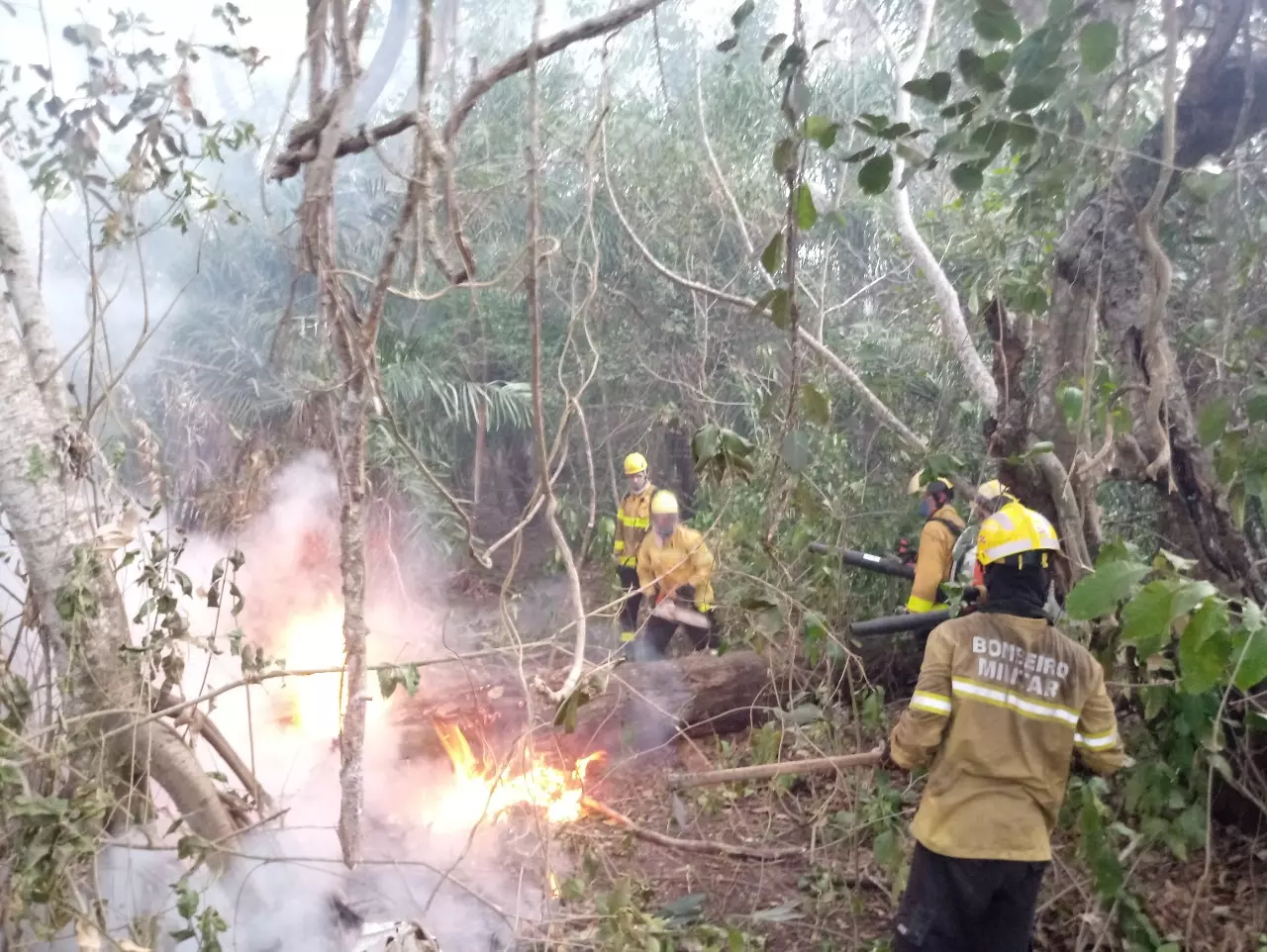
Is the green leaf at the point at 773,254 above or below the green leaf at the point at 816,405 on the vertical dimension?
above

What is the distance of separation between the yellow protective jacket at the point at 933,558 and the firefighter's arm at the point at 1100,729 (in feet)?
5.76

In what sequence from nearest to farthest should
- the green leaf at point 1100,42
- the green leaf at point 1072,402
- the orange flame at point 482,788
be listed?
the green leaf at point 1100,42 < the green leaf at point 1072,402 < the orange flame at point 482,788

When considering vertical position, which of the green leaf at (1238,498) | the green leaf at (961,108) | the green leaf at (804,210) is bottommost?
the green leaf at (1238,498)

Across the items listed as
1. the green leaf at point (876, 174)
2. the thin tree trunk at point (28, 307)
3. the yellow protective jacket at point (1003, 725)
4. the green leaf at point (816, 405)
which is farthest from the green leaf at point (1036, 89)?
the thin tree trunk at point (28, 307)

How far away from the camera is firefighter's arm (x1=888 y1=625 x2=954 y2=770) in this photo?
2.88 meters

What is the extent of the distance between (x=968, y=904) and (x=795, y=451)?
181cm

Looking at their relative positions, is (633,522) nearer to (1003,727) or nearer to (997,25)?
(1003,727)

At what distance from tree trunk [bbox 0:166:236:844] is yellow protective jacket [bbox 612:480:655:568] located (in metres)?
4.03

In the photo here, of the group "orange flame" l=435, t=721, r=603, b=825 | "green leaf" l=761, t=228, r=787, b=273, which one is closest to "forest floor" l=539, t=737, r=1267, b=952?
"orange flame" l=435, t=721, r=603, b=825

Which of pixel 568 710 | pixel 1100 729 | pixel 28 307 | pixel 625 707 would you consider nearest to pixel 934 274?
pixel 1100 729

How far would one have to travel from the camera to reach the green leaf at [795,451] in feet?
7.52

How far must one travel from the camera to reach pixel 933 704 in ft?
9.43

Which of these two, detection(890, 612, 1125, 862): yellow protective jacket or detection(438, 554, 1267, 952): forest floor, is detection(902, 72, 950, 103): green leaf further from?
detection(438, 554, 1267, 952): forest floor

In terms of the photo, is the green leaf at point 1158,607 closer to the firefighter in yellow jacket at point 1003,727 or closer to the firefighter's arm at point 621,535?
the firefighter in yellow jacket at point 1003,727
